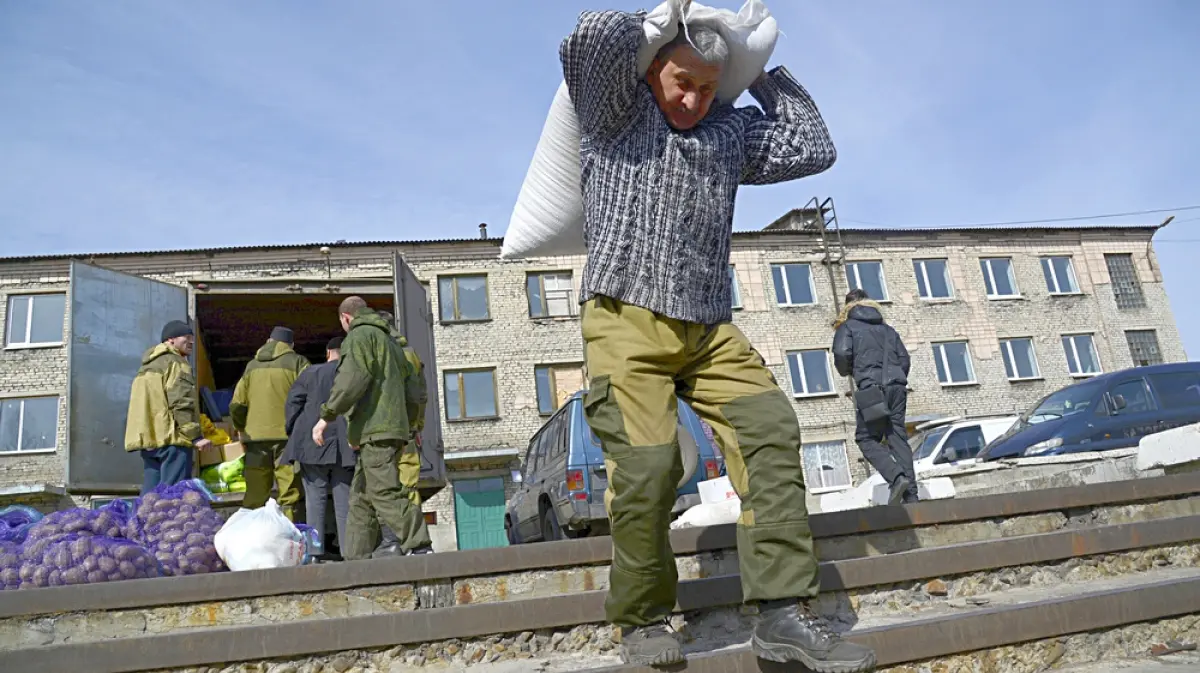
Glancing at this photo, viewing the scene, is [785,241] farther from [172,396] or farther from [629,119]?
[629,119]

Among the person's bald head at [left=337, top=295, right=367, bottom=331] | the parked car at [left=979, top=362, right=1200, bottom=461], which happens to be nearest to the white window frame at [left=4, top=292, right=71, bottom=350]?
the person's bald head at [left=337, top=295, right=367, bottom=331]

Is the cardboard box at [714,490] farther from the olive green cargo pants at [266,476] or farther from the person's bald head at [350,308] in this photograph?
the olive green cargo pants at [266,476]

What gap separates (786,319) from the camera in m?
30.4

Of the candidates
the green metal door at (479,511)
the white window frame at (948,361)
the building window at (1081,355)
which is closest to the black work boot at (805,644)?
the green metal door at (479,511)

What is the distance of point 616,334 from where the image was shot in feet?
9.52

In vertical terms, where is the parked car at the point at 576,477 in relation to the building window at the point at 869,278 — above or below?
below

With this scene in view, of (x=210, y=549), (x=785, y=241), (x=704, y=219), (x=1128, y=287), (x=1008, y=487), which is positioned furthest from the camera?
(x=1128, y=287)

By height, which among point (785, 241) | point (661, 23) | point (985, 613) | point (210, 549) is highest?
point (785, 241)

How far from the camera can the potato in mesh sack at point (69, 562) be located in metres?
3.87

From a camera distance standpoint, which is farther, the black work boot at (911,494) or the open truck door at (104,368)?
the open truck door at (104,368)

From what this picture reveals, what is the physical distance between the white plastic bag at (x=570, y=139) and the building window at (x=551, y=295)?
24829 mm

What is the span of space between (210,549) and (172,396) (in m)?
3.01

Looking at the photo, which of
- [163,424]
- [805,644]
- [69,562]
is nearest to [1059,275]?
[163,424]

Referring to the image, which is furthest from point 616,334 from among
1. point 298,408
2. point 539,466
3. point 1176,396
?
point 1176,396
